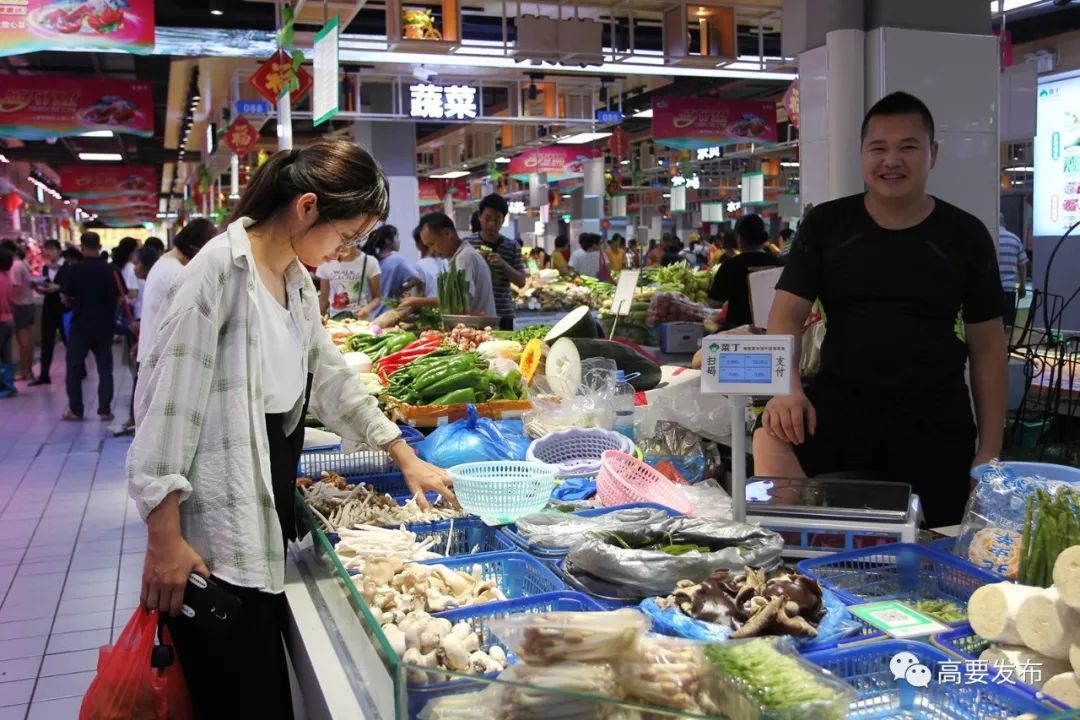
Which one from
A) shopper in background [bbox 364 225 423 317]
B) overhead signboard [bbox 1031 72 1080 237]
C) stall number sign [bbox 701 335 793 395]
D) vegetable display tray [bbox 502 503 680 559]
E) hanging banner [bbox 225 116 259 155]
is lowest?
vegetable display tray [bbox 502 503 680 559]

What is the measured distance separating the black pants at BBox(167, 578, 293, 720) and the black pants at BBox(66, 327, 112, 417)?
933 cm

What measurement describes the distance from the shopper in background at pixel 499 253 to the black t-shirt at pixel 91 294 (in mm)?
4602

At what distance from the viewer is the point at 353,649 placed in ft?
6.30

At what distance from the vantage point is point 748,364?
2297 mm

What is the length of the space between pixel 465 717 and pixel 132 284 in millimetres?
17162

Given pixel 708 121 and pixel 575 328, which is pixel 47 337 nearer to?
pixel 708 121

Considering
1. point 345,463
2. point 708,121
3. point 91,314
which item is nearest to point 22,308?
point 91,314

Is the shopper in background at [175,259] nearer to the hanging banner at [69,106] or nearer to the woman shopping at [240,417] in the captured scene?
the woman shopping at [240,417]

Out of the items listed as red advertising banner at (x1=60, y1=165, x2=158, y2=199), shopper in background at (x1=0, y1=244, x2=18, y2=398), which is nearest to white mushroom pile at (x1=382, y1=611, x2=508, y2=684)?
shopper in background at (x1=0, y1=244, x2=18, y2=398)

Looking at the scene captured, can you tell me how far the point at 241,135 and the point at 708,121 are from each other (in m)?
6.81

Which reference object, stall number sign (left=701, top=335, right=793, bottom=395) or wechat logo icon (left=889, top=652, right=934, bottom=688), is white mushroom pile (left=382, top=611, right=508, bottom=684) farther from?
stall number sign (left=701, top=335, right=793, bottom=395)

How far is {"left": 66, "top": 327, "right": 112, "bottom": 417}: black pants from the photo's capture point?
10.9 metres

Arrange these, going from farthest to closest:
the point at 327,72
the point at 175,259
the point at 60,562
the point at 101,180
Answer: the point at 101,180, the point at 175,259, the point at 327,72, the point at 60,562

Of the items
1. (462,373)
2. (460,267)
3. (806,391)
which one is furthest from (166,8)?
(806,391)
